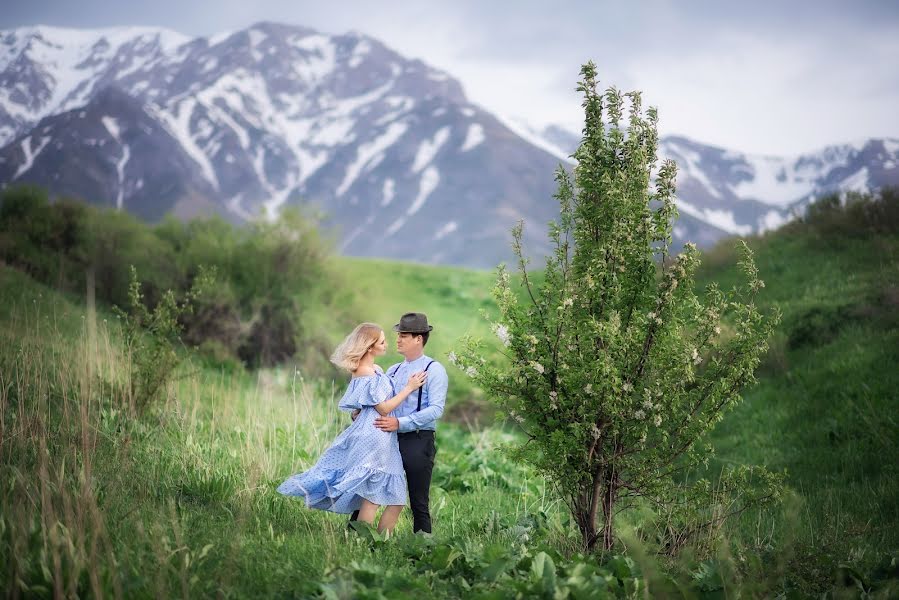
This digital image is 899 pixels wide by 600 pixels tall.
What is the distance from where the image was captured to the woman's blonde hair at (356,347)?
538cm

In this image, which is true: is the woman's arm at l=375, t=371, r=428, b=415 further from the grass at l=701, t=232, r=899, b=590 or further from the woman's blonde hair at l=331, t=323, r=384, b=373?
the grass at l=701, t=232, r=899, b=590

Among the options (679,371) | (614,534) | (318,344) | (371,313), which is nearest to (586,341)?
(679,371)

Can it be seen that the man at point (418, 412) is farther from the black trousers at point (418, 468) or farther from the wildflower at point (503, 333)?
the wildflower at point (503, 333)

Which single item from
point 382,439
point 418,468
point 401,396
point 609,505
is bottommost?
point 609,505

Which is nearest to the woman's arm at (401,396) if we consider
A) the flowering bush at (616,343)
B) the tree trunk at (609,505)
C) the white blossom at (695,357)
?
the flowering bush at (616,343)

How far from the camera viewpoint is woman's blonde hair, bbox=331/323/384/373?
5379mm

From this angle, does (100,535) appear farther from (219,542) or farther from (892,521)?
(892,521)

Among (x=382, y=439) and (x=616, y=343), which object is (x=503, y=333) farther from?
(x=382, y=439)

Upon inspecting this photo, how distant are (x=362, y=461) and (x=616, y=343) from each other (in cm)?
200

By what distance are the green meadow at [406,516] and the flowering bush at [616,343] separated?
42 centimetres

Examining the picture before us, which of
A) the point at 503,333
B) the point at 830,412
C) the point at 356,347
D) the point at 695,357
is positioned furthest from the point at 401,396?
the point at 830,412

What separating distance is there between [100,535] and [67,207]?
61.0 feet

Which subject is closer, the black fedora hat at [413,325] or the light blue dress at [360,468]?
the light blue dress at [360,468]

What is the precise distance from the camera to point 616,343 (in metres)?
4.62
